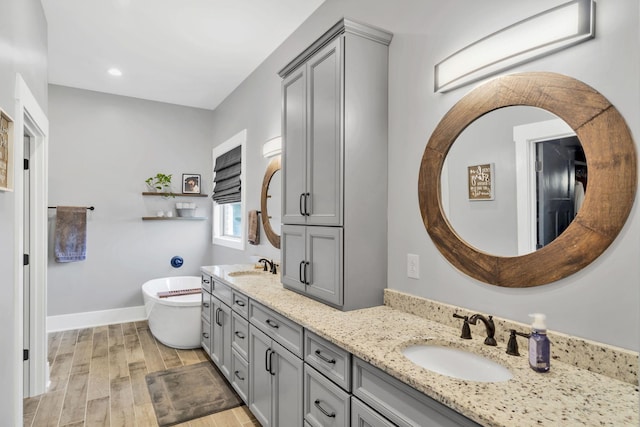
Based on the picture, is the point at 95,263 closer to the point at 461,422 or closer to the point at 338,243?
the point at 338,243

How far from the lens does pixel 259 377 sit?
2266mm

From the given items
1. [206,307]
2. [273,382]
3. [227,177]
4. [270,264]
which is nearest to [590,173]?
[273,382]

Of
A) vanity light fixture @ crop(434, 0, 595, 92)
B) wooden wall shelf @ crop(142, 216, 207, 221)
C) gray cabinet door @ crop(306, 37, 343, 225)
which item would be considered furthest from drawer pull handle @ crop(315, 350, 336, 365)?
wooden wall shelf @ crop(142, 216, 207, 221)

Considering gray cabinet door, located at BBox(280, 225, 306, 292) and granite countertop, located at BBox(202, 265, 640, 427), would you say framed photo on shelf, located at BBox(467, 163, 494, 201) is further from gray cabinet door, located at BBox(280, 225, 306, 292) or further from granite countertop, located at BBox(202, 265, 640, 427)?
gray cabinet door, located at BBox(280, 225, 306, 292)

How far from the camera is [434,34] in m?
1.82

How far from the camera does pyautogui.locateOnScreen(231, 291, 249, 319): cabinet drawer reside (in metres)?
2.45

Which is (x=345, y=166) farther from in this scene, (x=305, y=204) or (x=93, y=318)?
(x=93, y=318)

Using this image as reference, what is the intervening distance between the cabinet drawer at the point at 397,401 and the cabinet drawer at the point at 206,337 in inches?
89.8

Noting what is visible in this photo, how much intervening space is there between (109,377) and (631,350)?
11.6ft

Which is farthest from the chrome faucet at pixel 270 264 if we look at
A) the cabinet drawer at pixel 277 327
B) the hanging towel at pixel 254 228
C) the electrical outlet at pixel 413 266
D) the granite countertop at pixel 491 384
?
the electrical outlet at pixel 413 266

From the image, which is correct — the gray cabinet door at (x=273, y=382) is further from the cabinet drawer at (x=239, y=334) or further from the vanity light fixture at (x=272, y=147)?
the vanity light fixture at (x=272, y=147)

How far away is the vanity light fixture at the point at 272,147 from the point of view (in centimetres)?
323

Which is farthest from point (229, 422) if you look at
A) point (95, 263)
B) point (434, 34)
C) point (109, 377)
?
point (95, 263)

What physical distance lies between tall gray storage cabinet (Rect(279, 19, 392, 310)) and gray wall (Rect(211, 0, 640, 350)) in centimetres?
8
